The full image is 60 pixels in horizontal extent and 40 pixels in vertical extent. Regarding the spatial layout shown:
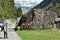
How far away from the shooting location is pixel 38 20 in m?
29.6

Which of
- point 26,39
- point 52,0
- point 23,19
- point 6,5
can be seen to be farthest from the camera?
point 6,5

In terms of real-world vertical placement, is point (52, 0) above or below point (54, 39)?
above

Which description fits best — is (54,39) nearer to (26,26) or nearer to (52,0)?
(26,26)

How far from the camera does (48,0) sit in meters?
54.0

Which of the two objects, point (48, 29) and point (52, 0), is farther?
point (52, 0)

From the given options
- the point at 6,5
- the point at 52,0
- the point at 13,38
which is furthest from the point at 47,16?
the point at 6,5

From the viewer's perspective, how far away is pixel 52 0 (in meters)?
52.1

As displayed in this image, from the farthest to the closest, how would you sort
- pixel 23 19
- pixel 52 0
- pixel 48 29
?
pixel 52 0 < pixel 23 19 < pixel 48 29

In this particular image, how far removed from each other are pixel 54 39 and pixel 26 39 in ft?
6.41

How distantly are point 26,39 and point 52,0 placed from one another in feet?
106

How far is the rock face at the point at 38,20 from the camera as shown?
28969 millimetres

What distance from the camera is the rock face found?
28969mm

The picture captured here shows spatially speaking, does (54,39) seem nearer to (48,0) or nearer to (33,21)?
(33,21)

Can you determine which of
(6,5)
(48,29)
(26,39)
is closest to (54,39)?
(26,39)
